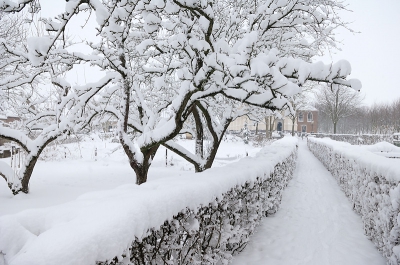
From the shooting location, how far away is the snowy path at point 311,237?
3.88 m

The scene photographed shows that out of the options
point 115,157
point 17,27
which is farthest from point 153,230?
point 115,157

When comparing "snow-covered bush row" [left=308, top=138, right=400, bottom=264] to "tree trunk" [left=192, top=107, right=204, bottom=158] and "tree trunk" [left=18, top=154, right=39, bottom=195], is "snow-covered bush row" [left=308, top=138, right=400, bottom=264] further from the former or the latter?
"tree trunk" [left=18, top=154, right=39, bottom=195]

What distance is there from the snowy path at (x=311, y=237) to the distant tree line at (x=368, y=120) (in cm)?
2514

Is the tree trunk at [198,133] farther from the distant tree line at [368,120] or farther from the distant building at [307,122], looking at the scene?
the distant building at [307,122]

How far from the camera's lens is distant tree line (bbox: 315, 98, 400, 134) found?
47044 mm

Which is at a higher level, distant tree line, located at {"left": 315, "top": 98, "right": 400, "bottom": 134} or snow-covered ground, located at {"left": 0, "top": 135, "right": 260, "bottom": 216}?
distant tree line, located at {"left": 315, "top": 98, "right": 400, "bottom": 134}

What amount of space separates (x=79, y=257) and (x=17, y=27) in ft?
53.3

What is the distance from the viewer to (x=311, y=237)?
15.2ft

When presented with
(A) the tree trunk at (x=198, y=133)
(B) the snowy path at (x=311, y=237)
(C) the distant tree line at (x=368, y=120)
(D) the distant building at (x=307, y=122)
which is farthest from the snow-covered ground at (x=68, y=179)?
(D) the distant building at (x=307, y=122)

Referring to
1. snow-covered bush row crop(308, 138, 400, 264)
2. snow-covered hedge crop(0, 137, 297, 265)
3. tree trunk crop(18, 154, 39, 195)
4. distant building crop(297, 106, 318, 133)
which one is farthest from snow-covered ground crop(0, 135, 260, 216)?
distant building crop(297, 106, 318, 133)

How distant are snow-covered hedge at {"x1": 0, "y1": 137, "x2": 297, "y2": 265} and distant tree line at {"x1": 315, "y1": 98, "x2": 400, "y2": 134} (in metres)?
29.8

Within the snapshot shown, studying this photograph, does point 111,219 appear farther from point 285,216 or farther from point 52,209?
point 285,216

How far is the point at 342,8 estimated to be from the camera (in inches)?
255

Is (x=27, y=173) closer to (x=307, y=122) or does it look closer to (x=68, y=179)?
(x=68, y=179)
